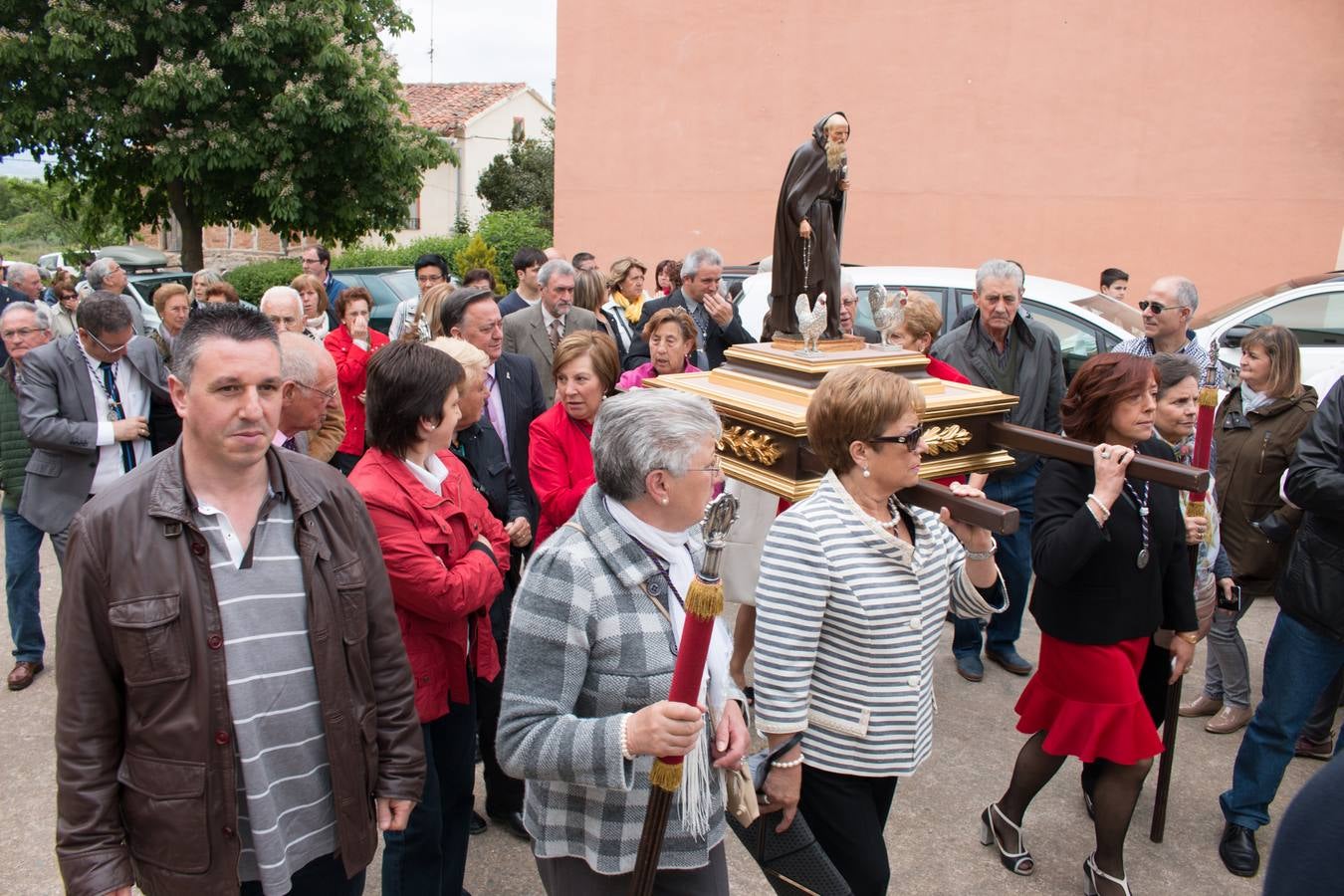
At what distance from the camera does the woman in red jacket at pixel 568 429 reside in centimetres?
380

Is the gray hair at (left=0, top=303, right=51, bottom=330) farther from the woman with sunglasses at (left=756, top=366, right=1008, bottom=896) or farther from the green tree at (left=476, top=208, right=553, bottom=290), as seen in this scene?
the green tree at (left=476, top=208, right=553, bottom=290)

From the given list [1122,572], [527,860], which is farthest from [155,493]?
[1122,572]

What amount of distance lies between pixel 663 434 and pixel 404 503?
946 millimetres

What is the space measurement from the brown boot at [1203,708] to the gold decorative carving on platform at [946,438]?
2106 millimetres

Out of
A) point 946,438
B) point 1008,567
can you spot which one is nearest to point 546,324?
point 1008,567

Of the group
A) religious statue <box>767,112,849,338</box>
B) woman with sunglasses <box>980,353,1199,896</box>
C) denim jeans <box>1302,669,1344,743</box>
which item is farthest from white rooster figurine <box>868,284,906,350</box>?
denim jeans <box>1302,669,1344,743</box>

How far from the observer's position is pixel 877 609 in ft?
8.20

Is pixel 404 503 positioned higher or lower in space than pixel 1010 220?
lower

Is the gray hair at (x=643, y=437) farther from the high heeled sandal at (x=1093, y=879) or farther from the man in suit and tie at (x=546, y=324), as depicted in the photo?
→ the man in suit and tie at (x=546, y=324)

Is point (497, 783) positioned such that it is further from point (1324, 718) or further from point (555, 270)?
point (1324, 718)

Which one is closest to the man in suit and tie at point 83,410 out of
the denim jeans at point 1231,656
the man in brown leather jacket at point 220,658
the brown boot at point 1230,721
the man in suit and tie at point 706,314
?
the man in suit and tie at point 706,314

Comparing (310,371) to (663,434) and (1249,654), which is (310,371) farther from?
(1249,654)

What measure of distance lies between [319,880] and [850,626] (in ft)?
4.48

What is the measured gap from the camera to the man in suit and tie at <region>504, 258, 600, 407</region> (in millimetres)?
6223
